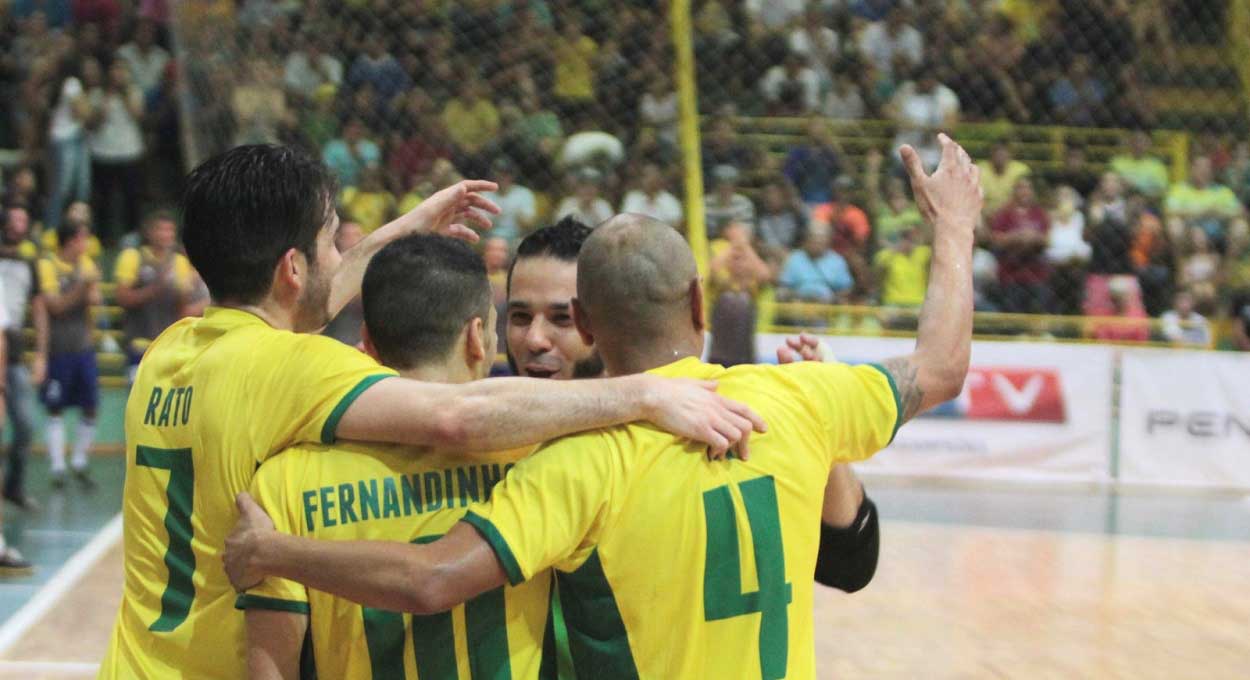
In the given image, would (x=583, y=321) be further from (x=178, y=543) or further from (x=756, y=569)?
(x=178, y=543)

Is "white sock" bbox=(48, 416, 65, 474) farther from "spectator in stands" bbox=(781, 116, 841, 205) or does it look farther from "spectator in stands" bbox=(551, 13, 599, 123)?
"spectator in stands" bbox=(781, 116, 841, 205)

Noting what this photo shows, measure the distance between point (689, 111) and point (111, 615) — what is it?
23.3ft

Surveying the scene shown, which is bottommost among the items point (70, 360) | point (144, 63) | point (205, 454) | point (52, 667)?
point (52, 667)

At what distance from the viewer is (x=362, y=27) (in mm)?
14172

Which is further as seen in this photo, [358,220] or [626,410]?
[358,220]

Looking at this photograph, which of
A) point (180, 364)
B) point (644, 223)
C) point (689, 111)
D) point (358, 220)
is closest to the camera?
point (644, 223)

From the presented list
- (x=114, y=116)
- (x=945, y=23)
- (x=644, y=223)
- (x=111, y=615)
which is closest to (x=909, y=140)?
(x=945, y=23)

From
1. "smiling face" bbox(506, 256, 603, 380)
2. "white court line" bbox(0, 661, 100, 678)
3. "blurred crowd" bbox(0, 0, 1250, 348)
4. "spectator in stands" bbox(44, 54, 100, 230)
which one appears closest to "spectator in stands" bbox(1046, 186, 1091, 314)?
"blurred crowd" bbox(0, 0, 1250, 348)

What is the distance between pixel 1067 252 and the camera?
13.0 metres

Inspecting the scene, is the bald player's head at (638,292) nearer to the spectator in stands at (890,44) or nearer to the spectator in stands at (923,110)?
the spectator in stands at (923,110)

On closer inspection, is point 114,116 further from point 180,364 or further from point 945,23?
point 180,364

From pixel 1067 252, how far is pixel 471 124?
526 centimetres

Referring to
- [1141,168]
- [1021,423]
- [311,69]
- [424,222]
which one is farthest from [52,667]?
[1141,168]

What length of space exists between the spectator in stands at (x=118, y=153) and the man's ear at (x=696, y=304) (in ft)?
40.7
